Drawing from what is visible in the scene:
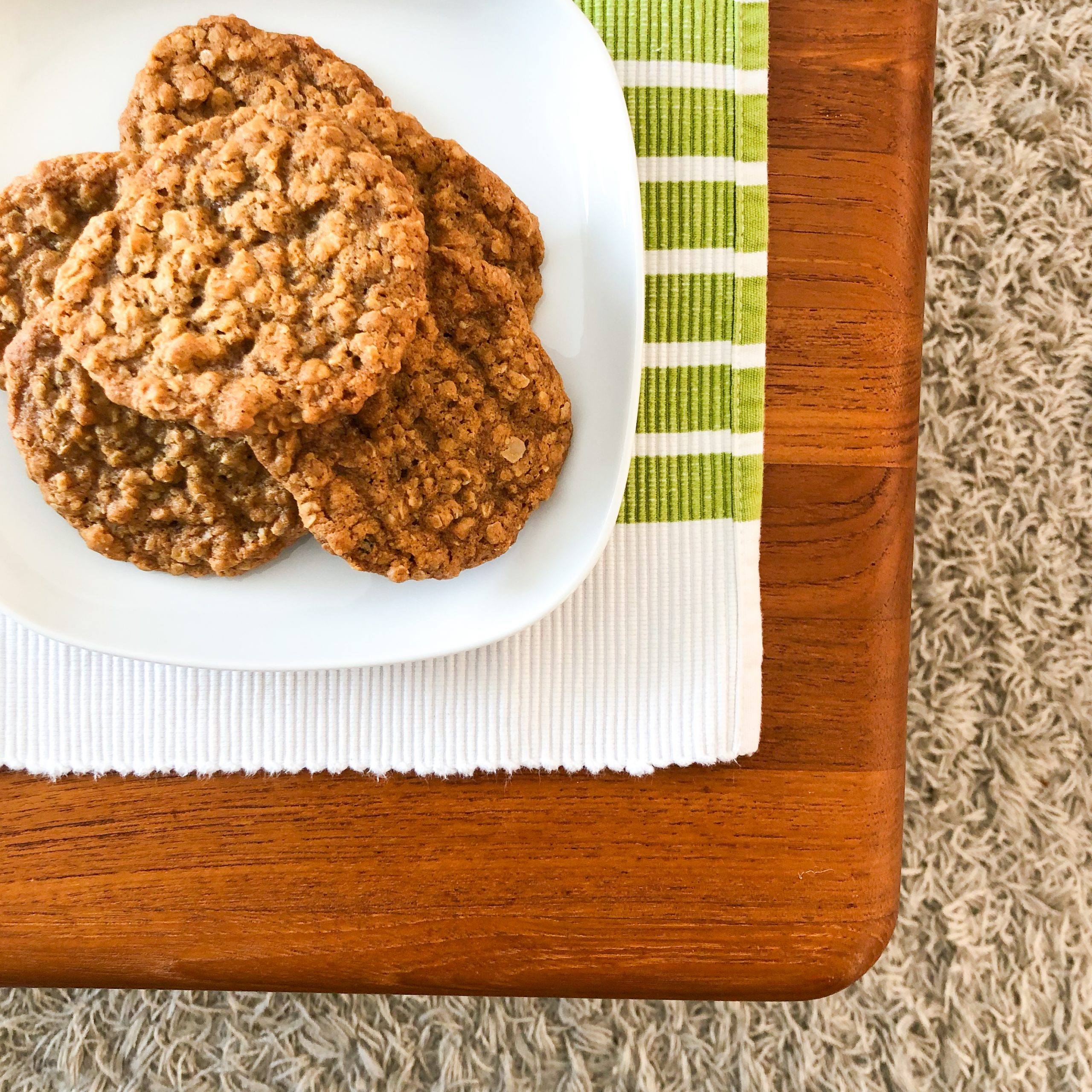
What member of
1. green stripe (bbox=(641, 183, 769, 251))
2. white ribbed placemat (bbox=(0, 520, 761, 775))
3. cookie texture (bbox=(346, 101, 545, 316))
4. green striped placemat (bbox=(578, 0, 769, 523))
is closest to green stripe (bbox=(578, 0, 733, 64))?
green striped placemat (bbox=(578, 0, 769, 523))

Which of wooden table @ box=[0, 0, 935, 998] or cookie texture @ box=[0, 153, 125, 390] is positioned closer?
cookie texture @ box=[0, 153, 125, 390]

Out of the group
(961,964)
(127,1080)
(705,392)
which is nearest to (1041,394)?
(705,392)

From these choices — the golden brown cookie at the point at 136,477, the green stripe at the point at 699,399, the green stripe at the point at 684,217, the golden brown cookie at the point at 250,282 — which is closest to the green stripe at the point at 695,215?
the green stripe at the point at 684,217

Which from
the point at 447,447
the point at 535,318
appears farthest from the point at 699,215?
the point at 447,447

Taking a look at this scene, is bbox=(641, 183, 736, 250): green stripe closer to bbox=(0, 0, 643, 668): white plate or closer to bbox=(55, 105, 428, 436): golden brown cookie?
bbox=(0, 0, 643, 668): white plate

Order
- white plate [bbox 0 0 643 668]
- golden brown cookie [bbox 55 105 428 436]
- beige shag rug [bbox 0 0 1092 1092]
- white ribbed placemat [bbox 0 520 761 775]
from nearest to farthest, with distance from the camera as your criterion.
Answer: golden brown cookie [bbox 55 105 428 436]
white plate [bbox 0 0 643 668]
white ribbed placemat [bbox 0 520 761 775]
beige shag rug [bbox 0 0 1092 1092]

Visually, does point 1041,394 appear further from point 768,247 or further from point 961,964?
point 961,964

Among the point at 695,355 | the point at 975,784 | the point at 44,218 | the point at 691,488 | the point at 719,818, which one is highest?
the point at 44,218

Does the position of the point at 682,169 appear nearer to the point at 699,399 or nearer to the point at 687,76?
the point at 687,76

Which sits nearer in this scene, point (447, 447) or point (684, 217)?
point (447, 447)
